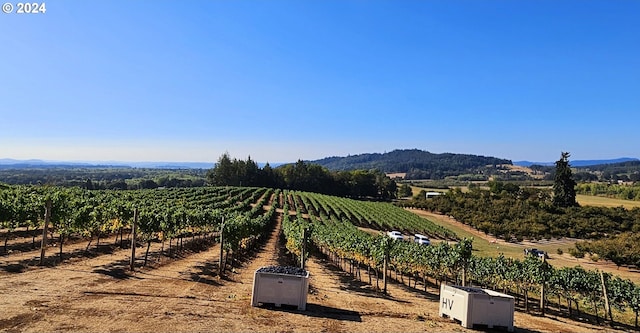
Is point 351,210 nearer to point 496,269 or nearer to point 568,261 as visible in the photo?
point 568,261

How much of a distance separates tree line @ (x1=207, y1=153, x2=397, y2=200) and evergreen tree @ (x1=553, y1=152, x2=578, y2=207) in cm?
5231

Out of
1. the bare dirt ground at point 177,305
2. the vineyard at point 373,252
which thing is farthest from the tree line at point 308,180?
the bare dirt ground at point 177,305

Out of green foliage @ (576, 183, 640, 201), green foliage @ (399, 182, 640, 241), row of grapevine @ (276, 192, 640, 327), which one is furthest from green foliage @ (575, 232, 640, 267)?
green foliage @ (576, 183, 640, 201)

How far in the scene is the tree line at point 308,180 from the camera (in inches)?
4744

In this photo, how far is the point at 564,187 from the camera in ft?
276

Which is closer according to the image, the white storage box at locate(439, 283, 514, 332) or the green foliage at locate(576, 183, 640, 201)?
the white storage box at locate(439, 283, 514, 332)

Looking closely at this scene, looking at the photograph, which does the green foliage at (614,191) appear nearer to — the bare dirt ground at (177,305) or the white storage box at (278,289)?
the bare dirt ground at (177,305)

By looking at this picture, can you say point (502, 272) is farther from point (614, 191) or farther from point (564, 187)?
point (614, 191)

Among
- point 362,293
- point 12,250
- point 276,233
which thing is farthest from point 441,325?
point 276,233

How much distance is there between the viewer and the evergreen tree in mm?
83750

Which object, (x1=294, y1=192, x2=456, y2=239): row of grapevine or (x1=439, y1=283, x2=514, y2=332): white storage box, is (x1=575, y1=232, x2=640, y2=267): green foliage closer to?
(x1=294, y1=192, x2=456, y2=239): row of grapevine

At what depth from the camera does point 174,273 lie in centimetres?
1969

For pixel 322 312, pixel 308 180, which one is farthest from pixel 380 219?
pixel 308 180

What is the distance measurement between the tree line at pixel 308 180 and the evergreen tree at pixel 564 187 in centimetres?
5231
